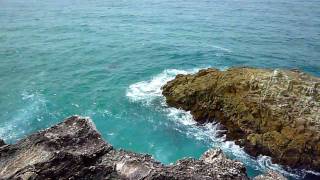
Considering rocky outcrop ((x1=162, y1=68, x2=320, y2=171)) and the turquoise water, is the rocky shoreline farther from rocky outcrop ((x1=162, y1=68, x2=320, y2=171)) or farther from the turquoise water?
rocky outcrop ((x1=162, y1=68, x2=320, y2=171))

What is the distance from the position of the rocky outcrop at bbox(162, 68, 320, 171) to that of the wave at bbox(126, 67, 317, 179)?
0.70 metres

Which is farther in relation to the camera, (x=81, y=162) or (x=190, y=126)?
(x=190, y=126)

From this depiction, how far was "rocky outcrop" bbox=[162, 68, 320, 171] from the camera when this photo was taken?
35719 millimetres

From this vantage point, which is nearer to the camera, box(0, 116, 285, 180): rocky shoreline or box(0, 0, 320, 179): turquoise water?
box(0, 116, 285, 180): rocky shoreline

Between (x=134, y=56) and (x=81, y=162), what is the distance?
4611 centimetres

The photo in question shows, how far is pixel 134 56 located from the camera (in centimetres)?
6303

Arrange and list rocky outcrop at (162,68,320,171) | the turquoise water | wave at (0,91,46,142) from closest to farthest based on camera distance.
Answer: rocky outcrop at (162,68,320,171), wave at (0,91,46,142), the turquoise water

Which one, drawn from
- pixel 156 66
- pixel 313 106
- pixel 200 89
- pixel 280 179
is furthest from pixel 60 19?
pixel 280 179

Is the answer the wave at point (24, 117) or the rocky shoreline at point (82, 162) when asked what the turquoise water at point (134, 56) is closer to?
the wave at point (24, 117)

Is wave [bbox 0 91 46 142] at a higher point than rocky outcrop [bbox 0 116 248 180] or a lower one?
lower

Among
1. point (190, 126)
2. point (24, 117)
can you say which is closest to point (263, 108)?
point (190, 126)

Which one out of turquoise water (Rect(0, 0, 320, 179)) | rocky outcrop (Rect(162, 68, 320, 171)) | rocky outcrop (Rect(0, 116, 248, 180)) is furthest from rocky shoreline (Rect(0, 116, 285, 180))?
rocky outcrop (Rect(162, 68, 320, 171))

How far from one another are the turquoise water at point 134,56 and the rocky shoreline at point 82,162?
1752cm

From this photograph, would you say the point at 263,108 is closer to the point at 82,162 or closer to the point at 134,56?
the point at 82,162
